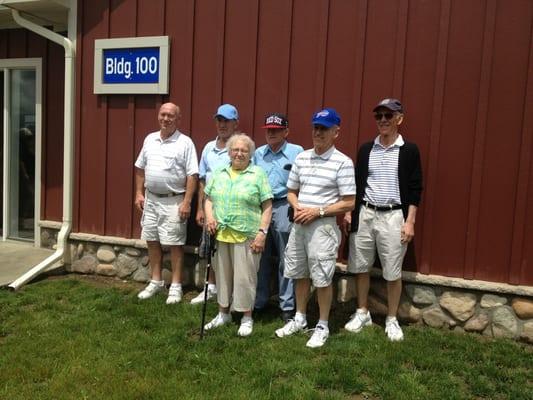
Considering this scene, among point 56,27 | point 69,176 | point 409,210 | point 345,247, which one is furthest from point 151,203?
point 56,27

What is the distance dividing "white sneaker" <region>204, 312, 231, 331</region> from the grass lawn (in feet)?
0.23

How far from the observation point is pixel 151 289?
4805mm

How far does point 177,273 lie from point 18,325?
1.35 metres

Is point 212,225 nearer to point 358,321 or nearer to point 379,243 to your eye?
point 379,243

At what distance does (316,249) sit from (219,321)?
3.16 ft

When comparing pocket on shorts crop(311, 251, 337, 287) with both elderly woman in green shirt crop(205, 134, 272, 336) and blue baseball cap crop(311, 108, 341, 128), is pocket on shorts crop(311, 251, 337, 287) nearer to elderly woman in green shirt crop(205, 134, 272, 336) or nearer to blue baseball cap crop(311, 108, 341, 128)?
elderly woman in green shirt crop(205, 134, 272, 336)

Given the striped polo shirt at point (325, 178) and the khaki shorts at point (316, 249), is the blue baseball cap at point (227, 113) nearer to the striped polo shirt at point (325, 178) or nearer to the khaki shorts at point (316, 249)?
the striped polo shirt at point (325, 178)

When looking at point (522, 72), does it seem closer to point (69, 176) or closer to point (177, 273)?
point (177, 273)

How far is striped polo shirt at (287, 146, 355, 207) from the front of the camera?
371 cm

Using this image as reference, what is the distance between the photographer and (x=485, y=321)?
4.04 metres

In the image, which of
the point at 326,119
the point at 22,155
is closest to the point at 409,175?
the point at 326,119

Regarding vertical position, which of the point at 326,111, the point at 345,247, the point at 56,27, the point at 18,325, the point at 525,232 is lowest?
the point at 18,325

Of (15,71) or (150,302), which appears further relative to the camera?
(15,71)

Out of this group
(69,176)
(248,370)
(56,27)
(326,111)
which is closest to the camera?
(248,370)
